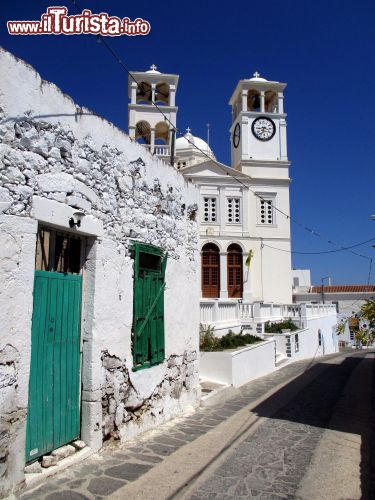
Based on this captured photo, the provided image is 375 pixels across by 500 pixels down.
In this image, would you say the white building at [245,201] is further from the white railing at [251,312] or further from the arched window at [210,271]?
the white railing at [251,312]

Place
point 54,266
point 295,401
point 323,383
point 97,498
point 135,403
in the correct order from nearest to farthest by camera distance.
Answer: point 97,498 < point 54,266 < point 135,403 < point 295,401 < point 323,383

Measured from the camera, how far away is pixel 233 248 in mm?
27797

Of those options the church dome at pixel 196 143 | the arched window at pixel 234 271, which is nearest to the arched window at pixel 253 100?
the church dome at pixel 196 143

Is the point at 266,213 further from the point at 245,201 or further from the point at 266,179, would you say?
the point at 266,179

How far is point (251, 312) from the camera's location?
18.3 m

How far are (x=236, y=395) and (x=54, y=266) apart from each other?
6044 millimetres

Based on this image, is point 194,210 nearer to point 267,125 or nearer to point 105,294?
point 105,294

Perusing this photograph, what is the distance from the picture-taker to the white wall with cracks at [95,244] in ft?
12.5

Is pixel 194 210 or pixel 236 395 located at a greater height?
pixel 194 210

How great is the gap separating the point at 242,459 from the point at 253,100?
29.6 meters

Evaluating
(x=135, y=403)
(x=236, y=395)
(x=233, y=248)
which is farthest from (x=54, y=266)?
(x=233, y=248)

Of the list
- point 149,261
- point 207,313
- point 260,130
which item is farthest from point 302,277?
point 149,261

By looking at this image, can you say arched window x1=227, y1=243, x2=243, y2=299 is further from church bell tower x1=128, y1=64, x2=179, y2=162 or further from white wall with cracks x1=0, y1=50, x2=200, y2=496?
white wall with cracks x1=0, y1=50, x2=200, y2=496

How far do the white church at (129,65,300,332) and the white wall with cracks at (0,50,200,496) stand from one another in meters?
19.8
